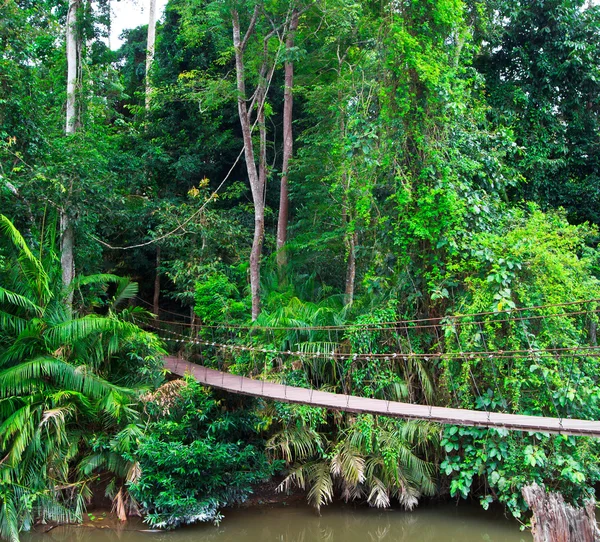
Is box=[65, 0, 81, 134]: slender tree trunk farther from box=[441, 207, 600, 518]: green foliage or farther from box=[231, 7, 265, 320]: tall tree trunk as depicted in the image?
box=[441, 207, 600, 518]: green foliage

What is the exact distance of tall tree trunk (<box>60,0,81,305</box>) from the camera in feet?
23.8

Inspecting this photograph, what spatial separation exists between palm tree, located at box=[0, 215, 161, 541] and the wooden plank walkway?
37.8 inches

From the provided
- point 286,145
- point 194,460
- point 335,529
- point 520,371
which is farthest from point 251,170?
point 335,529

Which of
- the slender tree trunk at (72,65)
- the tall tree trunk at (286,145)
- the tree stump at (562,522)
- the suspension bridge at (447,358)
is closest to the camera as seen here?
the tree stump at (562,522)

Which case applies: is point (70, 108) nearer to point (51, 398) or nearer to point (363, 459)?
point (51, 398)

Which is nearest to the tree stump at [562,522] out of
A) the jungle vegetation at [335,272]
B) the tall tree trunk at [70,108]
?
the jungle vegetation at [335,272]

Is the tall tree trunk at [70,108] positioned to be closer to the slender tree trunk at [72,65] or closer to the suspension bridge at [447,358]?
the slender tree trunk at [72,65]

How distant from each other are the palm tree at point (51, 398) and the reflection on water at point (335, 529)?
0.36m

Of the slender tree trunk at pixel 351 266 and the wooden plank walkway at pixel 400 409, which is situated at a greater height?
the slender tree trunk at pixel 351 266

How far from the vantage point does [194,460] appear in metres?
5.39

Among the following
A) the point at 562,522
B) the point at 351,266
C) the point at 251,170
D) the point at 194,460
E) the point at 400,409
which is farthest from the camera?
the point at 351,266

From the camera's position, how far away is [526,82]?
8.82m

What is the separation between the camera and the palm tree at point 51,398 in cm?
534

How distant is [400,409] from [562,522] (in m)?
1.72
